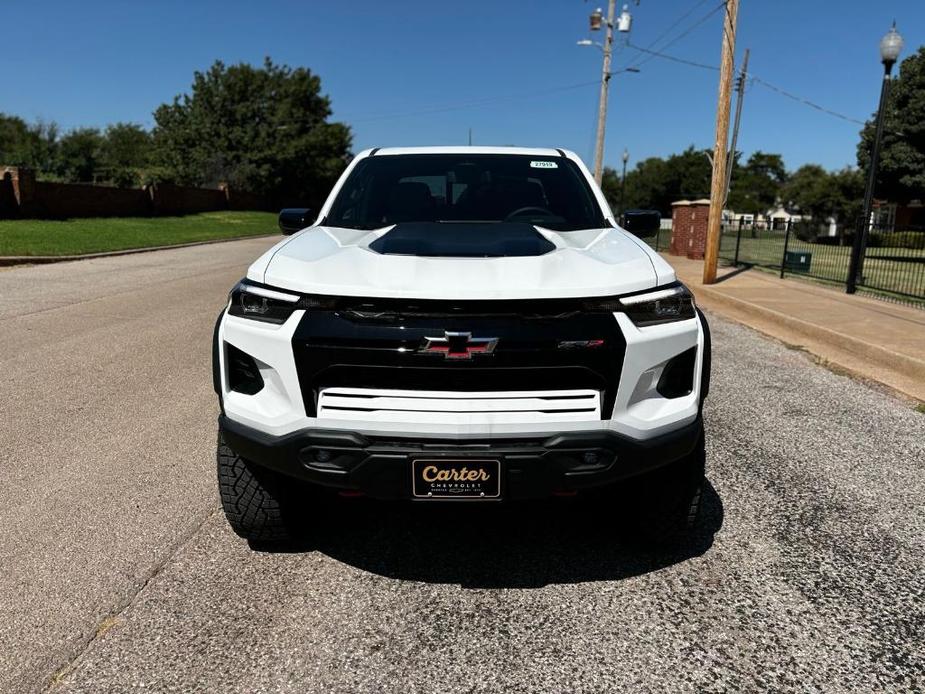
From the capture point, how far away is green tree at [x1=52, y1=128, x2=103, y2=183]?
54294mm

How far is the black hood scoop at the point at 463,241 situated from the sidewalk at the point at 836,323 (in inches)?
175

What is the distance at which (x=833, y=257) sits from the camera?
659 inches

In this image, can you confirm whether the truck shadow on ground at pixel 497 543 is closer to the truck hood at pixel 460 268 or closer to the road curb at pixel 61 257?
the truck hood at pixel 460 268

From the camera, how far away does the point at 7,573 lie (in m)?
2.74

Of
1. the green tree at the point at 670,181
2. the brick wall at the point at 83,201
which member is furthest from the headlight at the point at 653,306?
the green tree at the point at 670,181

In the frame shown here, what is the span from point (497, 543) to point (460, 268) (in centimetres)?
130

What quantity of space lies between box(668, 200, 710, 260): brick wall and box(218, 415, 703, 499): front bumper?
57.9 feet

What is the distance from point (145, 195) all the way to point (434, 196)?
33662 mm

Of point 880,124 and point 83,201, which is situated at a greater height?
point 880,124

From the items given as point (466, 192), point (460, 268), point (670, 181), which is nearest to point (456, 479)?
point (460, 268)

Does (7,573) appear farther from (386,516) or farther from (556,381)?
(556,381)

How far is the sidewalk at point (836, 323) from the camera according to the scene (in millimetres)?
6621

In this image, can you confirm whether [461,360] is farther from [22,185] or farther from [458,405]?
[22,185]

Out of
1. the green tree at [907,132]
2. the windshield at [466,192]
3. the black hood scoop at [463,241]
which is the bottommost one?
the black hood scoop at [463,241]
